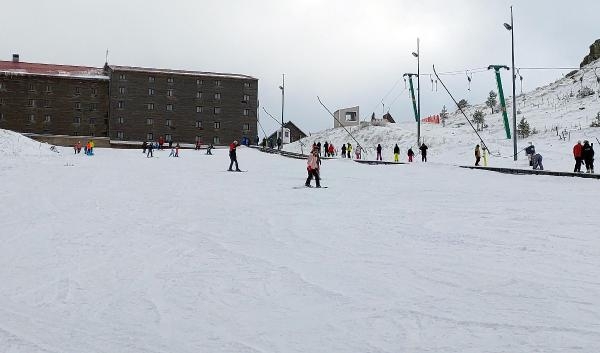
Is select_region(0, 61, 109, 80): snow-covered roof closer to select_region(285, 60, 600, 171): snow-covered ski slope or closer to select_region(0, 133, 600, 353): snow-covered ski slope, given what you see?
select_region(285, 60, 600, 171): snow-covered ski slope

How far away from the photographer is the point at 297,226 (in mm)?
9344

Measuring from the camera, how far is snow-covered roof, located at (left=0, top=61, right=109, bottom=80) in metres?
60.4

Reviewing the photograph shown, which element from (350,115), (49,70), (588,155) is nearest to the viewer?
(588,155)

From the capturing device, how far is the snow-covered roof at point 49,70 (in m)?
60.4

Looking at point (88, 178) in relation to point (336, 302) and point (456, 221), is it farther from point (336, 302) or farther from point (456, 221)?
point (336, 302)

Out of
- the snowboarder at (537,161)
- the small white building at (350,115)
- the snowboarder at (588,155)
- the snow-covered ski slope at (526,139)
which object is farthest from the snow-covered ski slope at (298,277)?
the small white building at (350,115)

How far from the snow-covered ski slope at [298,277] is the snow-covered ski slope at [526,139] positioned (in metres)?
21.1

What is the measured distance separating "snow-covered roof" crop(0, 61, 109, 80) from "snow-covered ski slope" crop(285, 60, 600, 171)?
83.4 ft

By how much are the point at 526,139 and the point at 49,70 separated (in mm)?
52167

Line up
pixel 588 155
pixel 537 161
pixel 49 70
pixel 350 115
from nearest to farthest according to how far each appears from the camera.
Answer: pixel 588 155 < pixel 537 161 < pixel 49 70 < pixel 350 115

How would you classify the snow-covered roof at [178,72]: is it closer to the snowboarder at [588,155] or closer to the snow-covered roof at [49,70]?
the snow-covered roof at [49,70]

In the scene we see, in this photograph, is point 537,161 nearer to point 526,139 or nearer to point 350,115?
point 526,139

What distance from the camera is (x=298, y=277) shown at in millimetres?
5781

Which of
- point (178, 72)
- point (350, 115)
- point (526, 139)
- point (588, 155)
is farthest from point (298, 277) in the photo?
point (350, 115)
